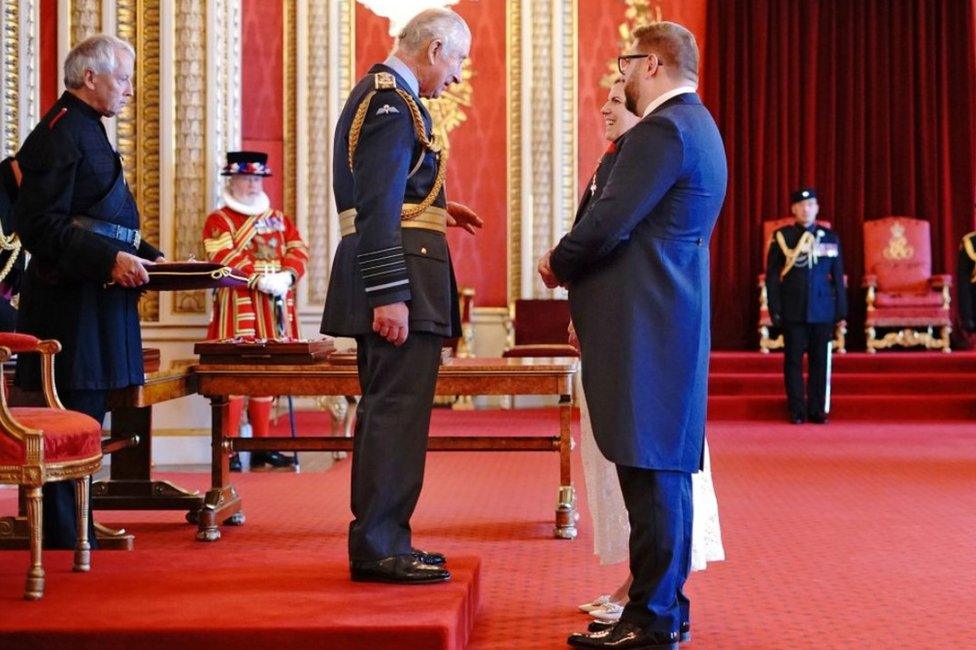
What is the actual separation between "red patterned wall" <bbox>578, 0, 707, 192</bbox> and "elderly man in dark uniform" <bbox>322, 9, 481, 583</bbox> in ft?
24.6

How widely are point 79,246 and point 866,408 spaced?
22.5 ft

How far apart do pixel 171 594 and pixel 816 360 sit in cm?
667

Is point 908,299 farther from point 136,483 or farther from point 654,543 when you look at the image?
point 654,543

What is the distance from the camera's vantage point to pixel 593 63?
34.4 ft

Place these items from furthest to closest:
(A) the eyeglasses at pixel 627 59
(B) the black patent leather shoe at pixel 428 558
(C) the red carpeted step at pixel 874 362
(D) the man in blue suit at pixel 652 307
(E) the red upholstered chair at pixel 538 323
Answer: (E) the red upholstered chair at pixel 538 323
(C) the red carpeted step at pixel 874 362
(B) the black patent leather shoe at pixel 428 558
(A) the eyeglasses at pixel 627 59
(D) the man in blue suit at pixel 652 307

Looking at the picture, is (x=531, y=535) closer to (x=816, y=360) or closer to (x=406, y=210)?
(x=406, y=210)

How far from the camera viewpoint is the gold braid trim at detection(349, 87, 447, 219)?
9.67ft

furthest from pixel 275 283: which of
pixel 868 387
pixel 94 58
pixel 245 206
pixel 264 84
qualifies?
pixel 868 387

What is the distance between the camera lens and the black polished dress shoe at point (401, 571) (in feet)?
9.86

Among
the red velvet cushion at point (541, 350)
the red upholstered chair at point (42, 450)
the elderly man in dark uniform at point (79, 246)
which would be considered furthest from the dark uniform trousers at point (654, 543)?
the red velvet cushion at point (541, 350)

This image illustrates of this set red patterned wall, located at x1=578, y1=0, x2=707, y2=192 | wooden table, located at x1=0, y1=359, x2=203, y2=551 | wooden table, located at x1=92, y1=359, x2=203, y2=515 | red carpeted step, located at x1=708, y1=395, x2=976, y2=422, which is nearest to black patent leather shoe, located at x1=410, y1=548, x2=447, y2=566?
wooden table, located at x1=0, y1=359, x2=203, y2=551

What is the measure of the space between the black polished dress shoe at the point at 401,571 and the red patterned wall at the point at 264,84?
7.27 meters

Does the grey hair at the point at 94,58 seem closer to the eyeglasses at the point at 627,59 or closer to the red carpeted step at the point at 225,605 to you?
the red carpeted step at the point at 225,605

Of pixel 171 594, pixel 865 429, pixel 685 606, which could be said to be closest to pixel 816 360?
pixel 865 429
